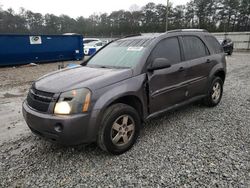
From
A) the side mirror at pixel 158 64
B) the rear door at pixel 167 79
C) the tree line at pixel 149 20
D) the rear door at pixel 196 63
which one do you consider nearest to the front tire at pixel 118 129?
the rear door at pixel 167 79

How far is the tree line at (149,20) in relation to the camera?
4300 cm

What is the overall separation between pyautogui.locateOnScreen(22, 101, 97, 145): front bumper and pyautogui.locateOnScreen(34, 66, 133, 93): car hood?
0.37 meters

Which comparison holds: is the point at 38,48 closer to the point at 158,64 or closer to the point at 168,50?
the point at 168,50

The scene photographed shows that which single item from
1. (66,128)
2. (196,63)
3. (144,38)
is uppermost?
(144,38)

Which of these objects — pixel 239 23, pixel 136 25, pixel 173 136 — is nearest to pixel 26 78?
pixel 173 136

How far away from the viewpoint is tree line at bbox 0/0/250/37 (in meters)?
43.0

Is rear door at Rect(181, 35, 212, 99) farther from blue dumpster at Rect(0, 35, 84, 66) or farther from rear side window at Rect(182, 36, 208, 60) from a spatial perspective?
blue dumpster at Rect(0, 35, 84, 66)

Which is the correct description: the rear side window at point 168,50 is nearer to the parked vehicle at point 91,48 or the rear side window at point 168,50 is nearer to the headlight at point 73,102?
the headlight at point 73,102

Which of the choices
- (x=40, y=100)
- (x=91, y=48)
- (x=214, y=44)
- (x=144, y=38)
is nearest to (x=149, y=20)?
(x=91, y=48)

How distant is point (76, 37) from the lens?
48.9 feet

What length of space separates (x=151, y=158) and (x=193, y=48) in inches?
97.6

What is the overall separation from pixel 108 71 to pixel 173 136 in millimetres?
1550

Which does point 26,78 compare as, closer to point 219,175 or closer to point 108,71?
point 108,71

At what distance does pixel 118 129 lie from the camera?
9.98 ft
